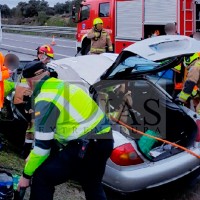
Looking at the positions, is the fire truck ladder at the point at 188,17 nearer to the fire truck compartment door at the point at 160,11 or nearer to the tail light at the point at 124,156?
the fire truck compartment door at the point at 160,11

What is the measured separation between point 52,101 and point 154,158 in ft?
5.48

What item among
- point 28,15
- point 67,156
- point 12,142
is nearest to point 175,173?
point 67,156

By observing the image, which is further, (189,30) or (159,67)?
(189,30)

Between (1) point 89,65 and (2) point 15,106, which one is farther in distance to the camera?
(2) point 15,106

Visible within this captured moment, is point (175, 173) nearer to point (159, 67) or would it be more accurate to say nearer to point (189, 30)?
point (159, 67)

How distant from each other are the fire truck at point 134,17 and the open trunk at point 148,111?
234 inches

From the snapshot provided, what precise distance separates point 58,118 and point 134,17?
10281 millimetres

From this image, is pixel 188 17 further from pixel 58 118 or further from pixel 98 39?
pixel 58 118

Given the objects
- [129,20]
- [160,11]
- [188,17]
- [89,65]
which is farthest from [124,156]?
[129,20]

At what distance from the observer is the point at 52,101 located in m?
2.95

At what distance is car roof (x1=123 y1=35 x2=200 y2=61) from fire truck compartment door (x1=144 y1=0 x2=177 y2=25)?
700 centimetres

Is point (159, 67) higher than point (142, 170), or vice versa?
point (159, 67)

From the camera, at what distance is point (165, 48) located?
13.6 feet

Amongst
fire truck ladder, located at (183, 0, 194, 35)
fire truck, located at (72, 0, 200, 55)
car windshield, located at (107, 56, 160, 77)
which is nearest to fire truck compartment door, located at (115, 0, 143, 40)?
fire truck, located at (72, 0, 200, 55)
